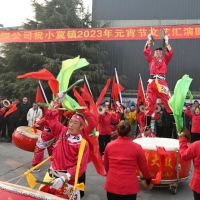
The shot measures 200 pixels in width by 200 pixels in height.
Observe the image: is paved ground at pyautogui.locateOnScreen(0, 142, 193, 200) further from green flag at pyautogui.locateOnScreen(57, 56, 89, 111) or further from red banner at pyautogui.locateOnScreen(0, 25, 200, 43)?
red banner at pyautogui.locateOnScreen(0, 25, 200, 43)

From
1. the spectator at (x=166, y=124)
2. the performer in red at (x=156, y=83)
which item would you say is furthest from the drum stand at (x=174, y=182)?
the spectator at (x=166, y=124)

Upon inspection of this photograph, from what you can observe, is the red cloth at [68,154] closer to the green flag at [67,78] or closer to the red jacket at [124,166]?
the red jacket at [124,166]

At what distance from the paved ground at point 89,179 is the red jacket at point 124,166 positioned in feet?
5.49

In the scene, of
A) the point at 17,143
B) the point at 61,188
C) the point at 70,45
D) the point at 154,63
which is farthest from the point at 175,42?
the point at 61,188

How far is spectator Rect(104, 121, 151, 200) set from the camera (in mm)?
2854

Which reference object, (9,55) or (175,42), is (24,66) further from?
(175,42)

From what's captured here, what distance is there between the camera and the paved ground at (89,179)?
4.53 metres

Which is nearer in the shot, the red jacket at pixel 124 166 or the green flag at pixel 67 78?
the red jacket at pixel 124 166

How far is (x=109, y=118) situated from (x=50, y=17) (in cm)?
930

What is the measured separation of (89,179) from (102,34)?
584 cm

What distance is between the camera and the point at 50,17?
14.7 metres

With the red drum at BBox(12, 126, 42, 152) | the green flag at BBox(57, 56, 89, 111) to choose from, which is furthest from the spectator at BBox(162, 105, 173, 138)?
the green flag at BBox(57, 56, 89, 111)

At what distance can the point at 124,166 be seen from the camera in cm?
287

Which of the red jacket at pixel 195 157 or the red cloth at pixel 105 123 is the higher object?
the red jacket at pixel 195 157
